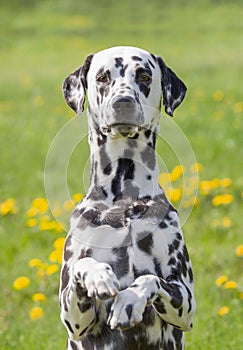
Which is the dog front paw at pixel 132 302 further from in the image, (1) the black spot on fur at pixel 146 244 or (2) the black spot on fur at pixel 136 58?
(2) the black spot on fur at pixel 136 58

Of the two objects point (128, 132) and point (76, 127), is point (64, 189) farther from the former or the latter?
point (128, 132)

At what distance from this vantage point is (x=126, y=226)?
13.7ft

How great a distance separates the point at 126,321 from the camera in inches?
148

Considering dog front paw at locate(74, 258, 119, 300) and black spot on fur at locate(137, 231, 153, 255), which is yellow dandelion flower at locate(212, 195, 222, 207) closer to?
black spot on fur at locate(137, 231, 153, 255)

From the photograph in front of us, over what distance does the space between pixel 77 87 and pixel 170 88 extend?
493mm

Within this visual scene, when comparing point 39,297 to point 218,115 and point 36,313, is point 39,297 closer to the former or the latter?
point 36,313

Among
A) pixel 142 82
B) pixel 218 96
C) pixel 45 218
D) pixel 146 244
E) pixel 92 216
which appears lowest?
pixel 45 218

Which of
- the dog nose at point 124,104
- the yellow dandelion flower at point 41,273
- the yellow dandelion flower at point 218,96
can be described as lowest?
the yellow dandelion flower at point 41,273

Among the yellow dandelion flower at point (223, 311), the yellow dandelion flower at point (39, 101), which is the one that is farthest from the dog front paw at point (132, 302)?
the yellow dandelion flower at point (39, 101)

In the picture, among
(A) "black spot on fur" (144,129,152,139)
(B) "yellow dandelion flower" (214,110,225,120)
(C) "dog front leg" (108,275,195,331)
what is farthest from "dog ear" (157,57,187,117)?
(B) "yellow dandelion flower" (214,110,225,120)

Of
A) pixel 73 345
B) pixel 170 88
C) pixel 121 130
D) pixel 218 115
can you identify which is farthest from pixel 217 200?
pixel 218 115

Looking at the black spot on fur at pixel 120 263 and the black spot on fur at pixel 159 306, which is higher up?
the black spot on fur at pixel 120 263

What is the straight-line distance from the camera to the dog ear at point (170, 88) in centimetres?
441

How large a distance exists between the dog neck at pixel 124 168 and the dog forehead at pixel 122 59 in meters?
0.33
